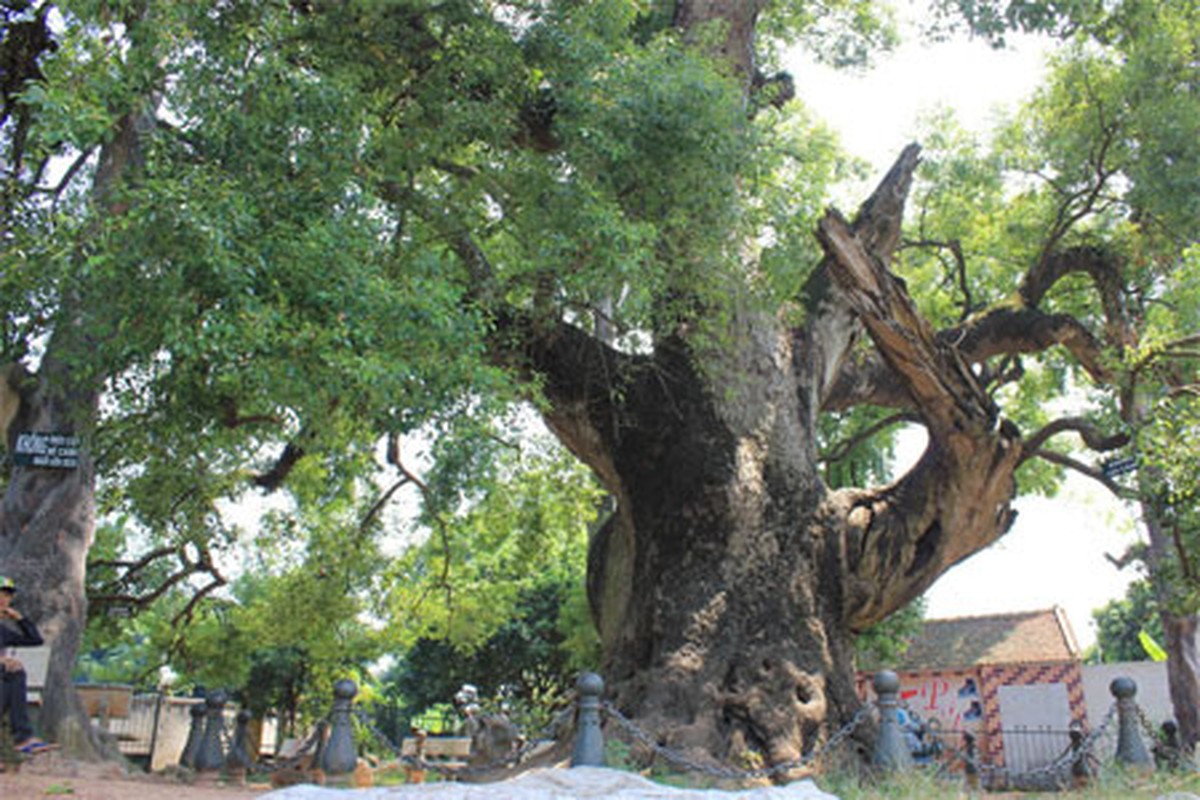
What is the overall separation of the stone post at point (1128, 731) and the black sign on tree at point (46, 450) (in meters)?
9.92

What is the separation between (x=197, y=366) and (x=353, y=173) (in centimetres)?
187

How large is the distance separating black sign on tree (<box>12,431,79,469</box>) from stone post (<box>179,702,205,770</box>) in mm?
2721

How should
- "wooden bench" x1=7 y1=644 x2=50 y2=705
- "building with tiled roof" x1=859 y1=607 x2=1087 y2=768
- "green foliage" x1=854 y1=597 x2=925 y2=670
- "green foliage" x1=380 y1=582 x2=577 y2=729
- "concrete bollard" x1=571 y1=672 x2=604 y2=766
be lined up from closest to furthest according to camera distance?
"concrete bollard" x1=571 y1=672 x2=604 y2=766
"wooden bench" x1=7 y1=644 x2=50 y2=705
"green foliage" x1=854 y1=597 x2=925 y2=670
"building with tiled roof" x1=859 y1=607 x2=1087 y2=768
"green foliage" x1=380 y1=582 x2=577 y2=729

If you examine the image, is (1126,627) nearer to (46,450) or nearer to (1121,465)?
(1121,465)

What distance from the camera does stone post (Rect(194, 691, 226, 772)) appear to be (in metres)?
8.87

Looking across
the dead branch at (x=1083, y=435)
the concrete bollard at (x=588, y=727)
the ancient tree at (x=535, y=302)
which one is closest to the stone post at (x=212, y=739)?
the ancient tree at (x=535, y=302)

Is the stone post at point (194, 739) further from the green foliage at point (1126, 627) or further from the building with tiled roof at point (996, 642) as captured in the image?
the green foliage at point (1126, 627)

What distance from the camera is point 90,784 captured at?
6.80 meters

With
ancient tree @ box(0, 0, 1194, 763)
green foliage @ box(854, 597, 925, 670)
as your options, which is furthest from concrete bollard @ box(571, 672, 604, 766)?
green foliage @ box(854, 597, 925, 670)

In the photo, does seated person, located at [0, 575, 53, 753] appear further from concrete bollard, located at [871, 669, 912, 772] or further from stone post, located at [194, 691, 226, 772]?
concrete bollard, located at [871, 669, 912, 772]

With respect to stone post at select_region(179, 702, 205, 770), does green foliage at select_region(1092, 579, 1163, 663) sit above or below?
above

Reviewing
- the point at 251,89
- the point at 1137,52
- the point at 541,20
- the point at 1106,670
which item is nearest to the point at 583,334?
the point at 541,20

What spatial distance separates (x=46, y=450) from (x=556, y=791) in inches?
253

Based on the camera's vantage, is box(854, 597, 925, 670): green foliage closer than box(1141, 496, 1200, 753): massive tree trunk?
No
